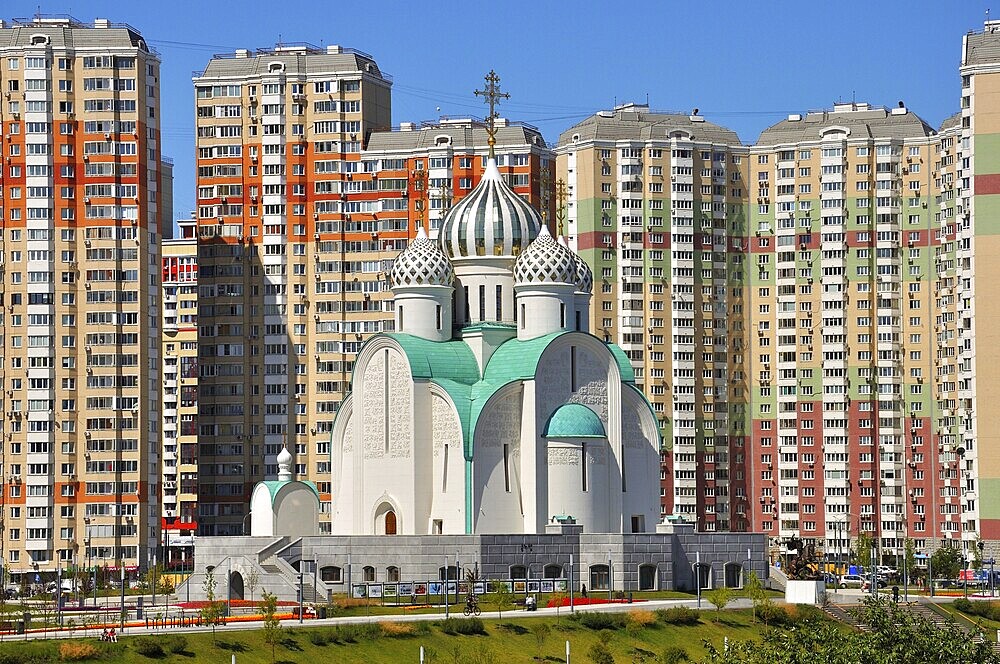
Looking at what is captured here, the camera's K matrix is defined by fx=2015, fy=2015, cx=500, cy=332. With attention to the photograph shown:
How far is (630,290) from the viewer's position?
13250 cm

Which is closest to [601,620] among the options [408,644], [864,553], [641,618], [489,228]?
[641,618]

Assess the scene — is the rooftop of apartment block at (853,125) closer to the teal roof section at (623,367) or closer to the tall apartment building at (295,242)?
the tall apartment building at (295,242)

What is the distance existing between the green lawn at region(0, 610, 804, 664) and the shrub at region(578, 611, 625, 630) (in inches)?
13.8

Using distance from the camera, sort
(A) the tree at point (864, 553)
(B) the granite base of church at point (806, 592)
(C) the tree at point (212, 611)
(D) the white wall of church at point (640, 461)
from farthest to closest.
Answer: (A) the tree at point (864, 553), (D) the white wall of church at point (640, 461), (B) the granite base of church at point (806, 592), (C) the tree at point (212, 611)

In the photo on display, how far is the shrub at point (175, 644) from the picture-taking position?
6662cm

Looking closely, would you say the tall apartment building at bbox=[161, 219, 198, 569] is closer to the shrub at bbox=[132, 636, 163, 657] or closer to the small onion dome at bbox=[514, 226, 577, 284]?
the small onion dome at bbox=[514, 226, 577, 284]

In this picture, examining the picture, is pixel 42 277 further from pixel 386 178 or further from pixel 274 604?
pixel 274 604

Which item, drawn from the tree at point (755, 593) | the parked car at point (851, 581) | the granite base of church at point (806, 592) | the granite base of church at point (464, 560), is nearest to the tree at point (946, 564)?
the parked car at point (851, 581)

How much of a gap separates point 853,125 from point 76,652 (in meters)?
82.8

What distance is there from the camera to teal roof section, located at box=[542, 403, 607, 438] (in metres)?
88.3

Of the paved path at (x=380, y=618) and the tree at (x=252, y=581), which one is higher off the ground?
the tree at (x=252, y=581)

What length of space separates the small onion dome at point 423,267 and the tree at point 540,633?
23.5 meters

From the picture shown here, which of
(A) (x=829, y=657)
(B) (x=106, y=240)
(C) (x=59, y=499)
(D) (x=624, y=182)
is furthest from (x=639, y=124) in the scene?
(A) (x=829, y=657)

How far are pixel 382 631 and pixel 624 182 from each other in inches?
2594
